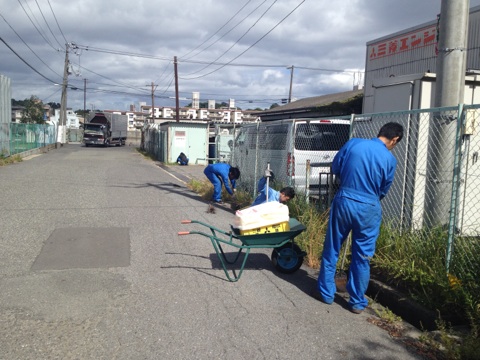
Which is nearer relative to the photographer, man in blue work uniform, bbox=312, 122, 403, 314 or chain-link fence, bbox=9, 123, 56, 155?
man in blue work uniform, bbox=312, 122, 403, 314

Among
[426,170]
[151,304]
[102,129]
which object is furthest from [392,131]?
[102,129]

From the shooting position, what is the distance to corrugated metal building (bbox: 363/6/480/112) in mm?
12914

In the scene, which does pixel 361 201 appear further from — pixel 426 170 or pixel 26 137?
pixel 26 137

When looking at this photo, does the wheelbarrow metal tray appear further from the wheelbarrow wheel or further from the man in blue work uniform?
the man in blue work uniform

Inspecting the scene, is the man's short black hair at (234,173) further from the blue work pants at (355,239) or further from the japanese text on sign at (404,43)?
Result: the japanese text on sign at (404,43)

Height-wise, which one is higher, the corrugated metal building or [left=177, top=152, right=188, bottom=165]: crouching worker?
the corrugated metal building

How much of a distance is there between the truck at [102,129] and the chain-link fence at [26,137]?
5662 millimetres

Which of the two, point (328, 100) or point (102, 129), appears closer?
point (328, 100)

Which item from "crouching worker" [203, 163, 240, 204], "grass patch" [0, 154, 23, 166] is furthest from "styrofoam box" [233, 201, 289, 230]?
"grass patch" [0, 154, 23, 166]

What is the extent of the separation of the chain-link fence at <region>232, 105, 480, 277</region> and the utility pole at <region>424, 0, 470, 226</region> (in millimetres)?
11

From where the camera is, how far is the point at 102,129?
151ft

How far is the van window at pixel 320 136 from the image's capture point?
8.87 metres

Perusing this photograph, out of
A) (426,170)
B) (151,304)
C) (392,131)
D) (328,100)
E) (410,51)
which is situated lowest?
(151,304)

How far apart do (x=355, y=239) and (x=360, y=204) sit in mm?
369
